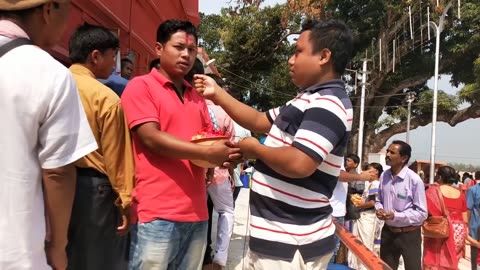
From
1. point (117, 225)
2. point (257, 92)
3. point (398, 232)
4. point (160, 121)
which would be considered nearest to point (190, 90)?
point (160, 121)

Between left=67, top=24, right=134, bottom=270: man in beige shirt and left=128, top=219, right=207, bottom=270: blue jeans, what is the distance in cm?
14

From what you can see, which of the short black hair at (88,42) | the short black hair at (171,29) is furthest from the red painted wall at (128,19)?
the short black hair at (171,29)

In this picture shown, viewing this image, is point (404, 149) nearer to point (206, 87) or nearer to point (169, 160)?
point (206, 87)

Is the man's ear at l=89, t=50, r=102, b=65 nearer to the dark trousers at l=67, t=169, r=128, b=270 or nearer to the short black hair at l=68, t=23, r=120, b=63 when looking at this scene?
the short black hair at l=68, t=23, r=120, b=63

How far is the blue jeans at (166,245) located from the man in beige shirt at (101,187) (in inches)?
5.7

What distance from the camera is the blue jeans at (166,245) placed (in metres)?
2.33

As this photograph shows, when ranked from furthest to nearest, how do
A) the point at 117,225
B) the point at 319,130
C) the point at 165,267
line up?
the point at 117,225, the point at 165,267, the point at 319,130

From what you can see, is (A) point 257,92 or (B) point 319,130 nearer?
(B) point 319,130

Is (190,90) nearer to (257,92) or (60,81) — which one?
(60,81)

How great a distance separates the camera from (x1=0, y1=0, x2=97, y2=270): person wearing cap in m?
1.40

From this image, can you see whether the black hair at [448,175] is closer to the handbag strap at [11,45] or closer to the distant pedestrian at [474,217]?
the distant pedestrian at [474,217]

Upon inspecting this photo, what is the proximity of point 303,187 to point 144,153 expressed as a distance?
90 centimetres

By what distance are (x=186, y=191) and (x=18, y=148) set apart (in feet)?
3.69

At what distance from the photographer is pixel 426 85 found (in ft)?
102
